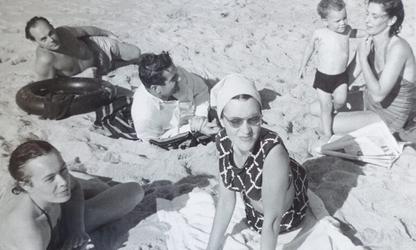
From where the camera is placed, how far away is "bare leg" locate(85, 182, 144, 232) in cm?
334

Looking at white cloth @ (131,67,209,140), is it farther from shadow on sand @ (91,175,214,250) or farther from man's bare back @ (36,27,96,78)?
man's bare back @ (36,27,96,78)

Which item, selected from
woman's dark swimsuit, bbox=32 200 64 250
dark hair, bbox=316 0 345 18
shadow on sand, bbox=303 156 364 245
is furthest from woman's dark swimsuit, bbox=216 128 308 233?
dark hair, bbox=316 0 345 18

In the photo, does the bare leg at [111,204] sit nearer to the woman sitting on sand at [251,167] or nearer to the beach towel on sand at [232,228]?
the beach towel on sand at [232,228]

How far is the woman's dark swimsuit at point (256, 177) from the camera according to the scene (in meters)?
2.68

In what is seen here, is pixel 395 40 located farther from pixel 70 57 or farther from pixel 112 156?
pixel 70 57

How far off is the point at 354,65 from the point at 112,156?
92.1 inches

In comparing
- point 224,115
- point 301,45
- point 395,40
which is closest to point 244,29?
point 301,45

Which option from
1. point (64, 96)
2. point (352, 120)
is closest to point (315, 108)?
point (352, 120)

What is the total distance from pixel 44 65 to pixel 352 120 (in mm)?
3044

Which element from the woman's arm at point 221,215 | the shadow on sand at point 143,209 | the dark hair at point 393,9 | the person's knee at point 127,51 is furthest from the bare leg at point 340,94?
the person's knee at point 127,51

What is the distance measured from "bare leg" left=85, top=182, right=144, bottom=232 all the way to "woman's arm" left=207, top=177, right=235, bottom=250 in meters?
0.68

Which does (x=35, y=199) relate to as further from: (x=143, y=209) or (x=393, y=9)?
(x=393, y=9)

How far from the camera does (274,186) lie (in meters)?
2.62

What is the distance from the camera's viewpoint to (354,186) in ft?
12.2
